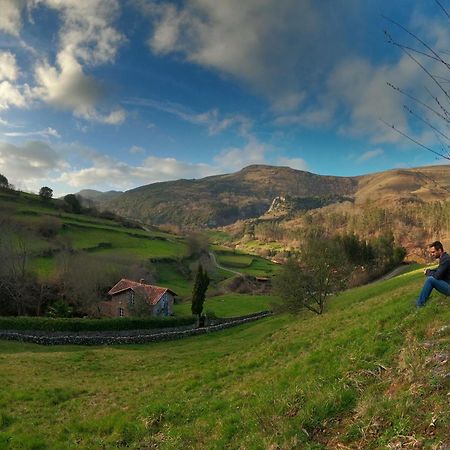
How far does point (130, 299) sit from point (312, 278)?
32.5 meters

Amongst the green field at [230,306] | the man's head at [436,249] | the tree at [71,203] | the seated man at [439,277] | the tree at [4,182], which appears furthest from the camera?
the tree at [4,182]

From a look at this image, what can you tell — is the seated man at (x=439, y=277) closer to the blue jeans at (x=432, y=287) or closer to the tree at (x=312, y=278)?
the blue jeans at (x=432, y=287)

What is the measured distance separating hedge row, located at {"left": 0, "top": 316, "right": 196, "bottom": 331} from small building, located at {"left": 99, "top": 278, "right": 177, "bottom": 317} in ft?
19.6

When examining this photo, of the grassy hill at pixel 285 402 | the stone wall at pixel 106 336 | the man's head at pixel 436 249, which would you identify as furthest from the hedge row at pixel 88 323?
the man's head at pixel 436 249

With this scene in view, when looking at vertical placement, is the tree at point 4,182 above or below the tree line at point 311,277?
above

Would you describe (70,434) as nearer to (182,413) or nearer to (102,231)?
(182,413)

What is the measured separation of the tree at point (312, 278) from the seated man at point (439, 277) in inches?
1054

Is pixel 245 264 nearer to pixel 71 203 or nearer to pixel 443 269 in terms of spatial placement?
pixel 71 203

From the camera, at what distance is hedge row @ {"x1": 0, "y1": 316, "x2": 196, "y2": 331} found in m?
42.3

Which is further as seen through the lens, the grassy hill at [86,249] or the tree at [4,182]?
the tree at [4,182]

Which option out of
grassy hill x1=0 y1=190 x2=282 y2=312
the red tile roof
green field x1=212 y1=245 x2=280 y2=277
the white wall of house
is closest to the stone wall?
the white wall of house

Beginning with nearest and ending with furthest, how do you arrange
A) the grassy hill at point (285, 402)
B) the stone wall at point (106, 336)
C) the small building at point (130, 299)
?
the grassy hill at point (285, 402) → the stone wall at point (106, 336) → the small building at point (130, 299)

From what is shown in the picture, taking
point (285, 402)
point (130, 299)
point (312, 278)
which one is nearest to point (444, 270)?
point (285, 402)

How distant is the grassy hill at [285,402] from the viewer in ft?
23.8
